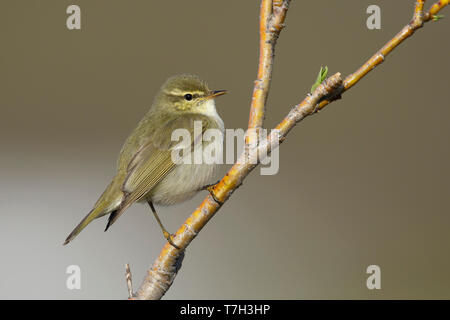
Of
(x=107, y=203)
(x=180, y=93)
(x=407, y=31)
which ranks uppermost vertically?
(x=180, y=93)

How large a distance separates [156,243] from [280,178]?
98 centimetres

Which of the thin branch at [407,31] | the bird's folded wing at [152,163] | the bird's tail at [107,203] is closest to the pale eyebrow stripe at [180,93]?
the bird's folded wing at [152,163]

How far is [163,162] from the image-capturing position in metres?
1.88

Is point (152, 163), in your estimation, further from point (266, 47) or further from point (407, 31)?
point (407, 31)

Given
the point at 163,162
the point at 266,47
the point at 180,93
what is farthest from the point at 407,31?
the point at 180,93

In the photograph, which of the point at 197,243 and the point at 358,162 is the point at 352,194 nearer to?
the point at 358,162

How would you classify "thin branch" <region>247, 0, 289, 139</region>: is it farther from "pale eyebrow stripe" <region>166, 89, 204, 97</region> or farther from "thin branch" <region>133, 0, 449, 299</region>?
"pale eyebrow stripe" <region>166, 89, 204, 97</region>

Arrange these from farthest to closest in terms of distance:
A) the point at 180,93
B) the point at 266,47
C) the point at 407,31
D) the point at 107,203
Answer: the point at 180,93
the point at 107,203
the point at 266,47
the point at 407,31

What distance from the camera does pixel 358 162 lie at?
3.34 metres

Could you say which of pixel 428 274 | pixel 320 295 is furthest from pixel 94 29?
pixel 428 274

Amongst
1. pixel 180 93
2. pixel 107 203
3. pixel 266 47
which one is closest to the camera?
pixel 266 47

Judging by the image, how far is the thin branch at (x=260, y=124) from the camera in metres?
0.97

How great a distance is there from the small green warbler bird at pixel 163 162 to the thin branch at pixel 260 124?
55cm

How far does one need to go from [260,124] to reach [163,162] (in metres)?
0.88
